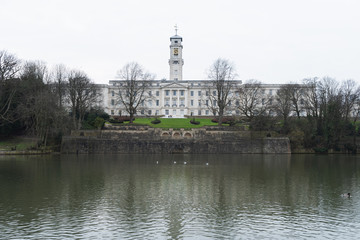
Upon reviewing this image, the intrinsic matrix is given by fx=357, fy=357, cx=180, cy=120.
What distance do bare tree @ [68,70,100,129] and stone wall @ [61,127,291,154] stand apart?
5.66 meters

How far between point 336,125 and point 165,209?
4266 cm

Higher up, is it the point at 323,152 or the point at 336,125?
the point at 336,125

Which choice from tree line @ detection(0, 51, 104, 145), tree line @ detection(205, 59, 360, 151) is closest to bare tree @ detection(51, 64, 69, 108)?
tree line @ detection(0, 51, 104, 145)

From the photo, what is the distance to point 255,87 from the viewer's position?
2603 inches

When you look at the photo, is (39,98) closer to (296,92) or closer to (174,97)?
(296,92)

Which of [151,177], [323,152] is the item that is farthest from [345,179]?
[323,152]

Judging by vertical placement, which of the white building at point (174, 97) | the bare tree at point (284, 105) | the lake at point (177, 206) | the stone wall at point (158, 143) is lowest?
the lake at point (177, 206)

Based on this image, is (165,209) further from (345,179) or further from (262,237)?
(345,179)

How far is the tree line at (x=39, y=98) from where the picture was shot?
138ft

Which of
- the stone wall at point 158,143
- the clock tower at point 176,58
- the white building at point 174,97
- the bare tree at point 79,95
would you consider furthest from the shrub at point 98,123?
the clock tower at point 176,58

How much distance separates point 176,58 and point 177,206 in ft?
257

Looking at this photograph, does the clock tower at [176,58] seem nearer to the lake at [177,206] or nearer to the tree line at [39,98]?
the tree line at [39,98]

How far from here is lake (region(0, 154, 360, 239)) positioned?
424 inches

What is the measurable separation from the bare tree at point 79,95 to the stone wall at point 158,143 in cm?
566
